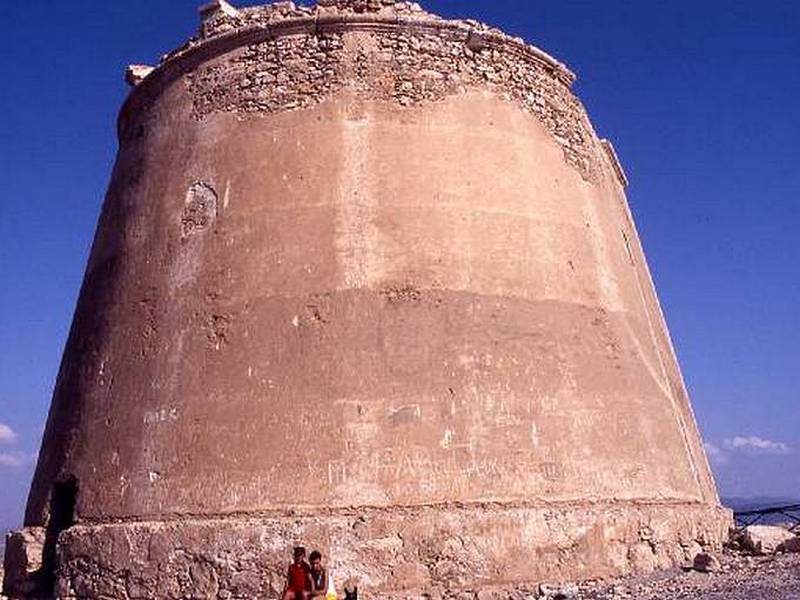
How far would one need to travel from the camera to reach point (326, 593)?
769 centimetres

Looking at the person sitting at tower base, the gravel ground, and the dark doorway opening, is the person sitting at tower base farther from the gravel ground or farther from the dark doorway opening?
the dark doorway opening

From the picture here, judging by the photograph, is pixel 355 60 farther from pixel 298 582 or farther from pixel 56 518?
pixel 56 518

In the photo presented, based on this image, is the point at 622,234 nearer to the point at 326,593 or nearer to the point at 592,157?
the point at 592,157

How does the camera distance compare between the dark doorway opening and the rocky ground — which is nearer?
the rocky ground

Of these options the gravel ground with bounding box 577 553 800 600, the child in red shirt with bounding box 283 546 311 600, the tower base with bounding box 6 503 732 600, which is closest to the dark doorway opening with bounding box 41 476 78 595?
the tower base with bounding box 6 503 732 600

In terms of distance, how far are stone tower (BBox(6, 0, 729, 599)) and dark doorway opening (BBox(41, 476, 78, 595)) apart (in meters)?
0.03

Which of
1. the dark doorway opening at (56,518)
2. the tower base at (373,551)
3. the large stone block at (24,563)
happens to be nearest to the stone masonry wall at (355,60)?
the dark doorway opening at (56,518)

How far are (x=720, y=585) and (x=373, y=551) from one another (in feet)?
10.3

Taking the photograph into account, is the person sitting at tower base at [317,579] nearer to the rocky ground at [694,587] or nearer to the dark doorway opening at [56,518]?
the rocky ground at [694,587]

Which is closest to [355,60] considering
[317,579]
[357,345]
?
[357,345]

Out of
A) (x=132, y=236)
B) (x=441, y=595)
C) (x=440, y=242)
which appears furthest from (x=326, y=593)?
(x=132, y=236)

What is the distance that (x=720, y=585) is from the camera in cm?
855

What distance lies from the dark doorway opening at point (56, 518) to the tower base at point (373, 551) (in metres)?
0.89

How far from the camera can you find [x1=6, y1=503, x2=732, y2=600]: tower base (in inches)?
332
